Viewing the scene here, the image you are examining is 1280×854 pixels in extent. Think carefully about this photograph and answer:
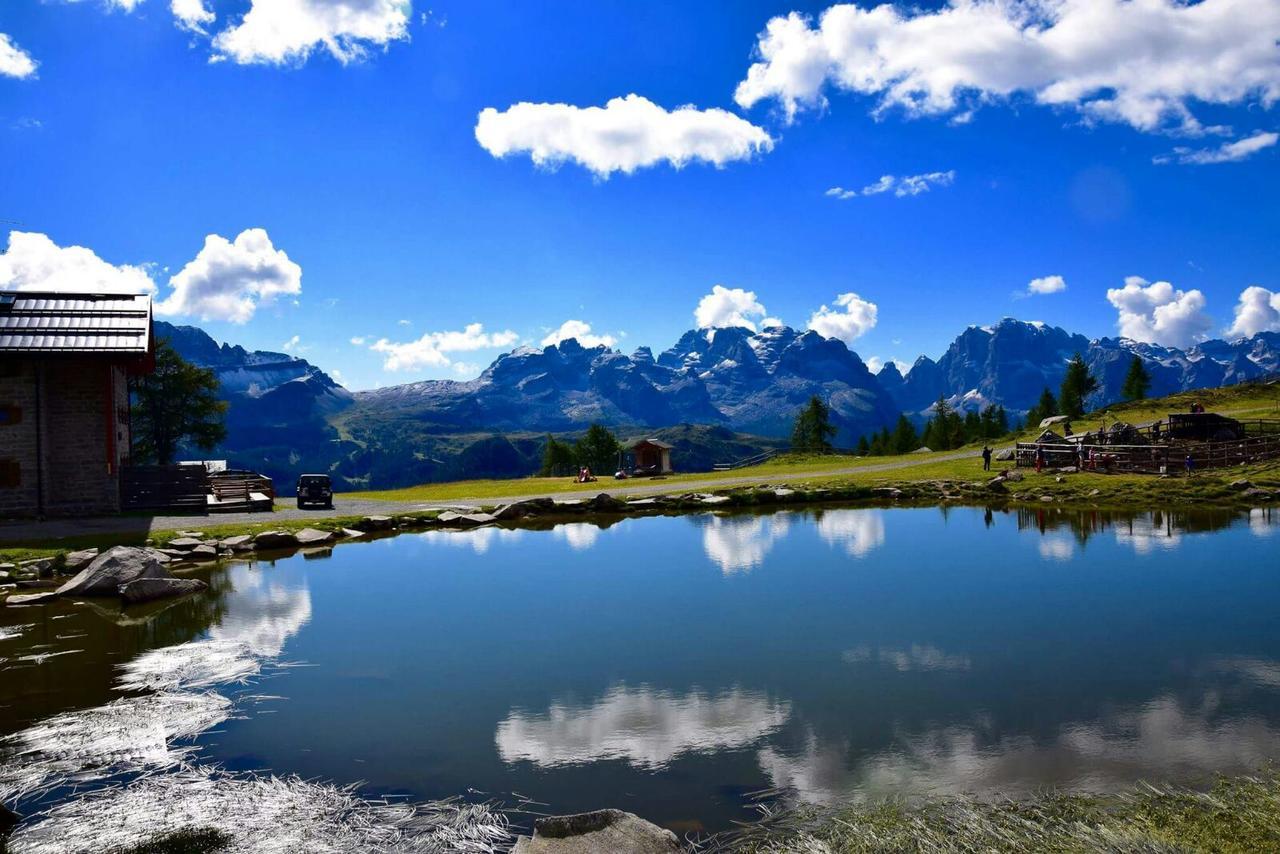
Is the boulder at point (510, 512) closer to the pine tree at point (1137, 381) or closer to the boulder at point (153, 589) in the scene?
the boulder at point (153, 589)

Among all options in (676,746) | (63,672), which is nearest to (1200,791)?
(676,746)

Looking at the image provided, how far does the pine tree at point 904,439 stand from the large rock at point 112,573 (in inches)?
6699

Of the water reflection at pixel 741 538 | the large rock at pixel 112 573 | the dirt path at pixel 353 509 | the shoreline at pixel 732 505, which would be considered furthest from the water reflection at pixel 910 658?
the dirt path at pixel 353 509

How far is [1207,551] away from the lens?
3234 centimetres

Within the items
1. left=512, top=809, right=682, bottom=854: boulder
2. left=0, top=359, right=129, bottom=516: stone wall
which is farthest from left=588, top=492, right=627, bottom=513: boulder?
left=512, top=809, right=682, bottom=854: boulder

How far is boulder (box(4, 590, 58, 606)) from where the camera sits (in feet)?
87.2

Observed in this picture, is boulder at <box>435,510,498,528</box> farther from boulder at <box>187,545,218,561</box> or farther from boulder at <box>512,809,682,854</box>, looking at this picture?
boulder at <box>512,809,682,854</box>

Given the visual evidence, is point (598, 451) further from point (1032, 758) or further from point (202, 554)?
point (1032, 758)

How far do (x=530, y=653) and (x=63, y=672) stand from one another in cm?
1158

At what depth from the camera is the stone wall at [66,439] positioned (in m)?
43.9

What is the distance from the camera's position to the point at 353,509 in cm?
5425

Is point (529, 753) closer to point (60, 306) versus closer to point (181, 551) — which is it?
point (181, 551)

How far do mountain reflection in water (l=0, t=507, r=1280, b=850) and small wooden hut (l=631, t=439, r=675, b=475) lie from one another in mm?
62999

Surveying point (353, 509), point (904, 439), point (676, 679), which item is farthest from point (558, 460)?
point (676, 679)
